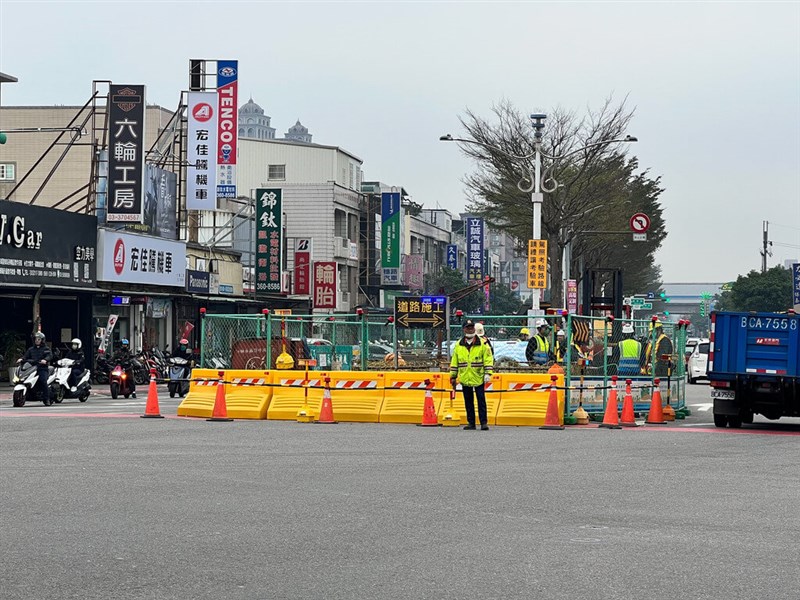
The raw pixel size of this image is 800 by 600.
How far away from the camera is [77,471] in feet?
48.0

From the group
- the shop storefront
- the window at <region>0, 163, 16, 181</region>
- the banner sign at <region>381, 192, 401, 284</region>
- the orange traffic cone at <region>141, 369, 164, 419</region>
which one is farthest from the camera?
the banner sign at <region>381, 192, 401, 284</region>

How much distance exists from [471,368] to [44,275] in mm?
19416

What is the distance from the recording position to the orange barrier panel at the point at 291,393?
23.6 m

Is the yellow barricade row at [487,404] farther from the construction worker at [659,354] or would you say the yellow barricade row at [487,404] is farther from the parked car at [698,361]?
the parked car at [698,361]

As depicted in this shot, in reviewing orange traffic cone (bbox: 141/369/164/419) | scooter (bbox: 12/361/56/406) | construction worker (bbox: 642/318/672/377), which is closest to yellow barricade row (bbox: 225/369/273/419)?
orange traffic cone (bbox: 141/369/164/419)

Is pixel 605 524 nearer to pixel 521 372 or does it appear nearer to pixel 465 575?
pixel 465 575

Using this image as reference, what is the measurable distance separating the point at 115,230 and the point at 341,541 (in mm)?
33564

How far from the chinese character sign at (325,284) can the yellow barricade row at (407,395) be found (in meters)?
42.5

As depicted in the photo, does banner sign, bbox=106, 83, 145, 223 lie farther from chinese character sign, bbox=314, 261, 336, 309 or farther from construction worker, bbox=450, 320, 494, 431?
chinese character sign, bbox=314, 261, 336, 309

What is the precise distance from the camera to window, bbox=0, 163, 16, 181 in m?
59.3

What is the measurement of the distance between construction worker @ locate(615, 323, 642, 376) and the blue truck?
3.36 m

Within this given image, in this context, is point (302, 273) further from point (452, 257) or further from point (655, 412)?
point (655, 412)

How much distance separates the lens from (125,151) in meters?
40.8

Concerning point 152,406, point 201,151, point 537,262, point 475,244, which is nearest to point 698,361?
point 537,262
